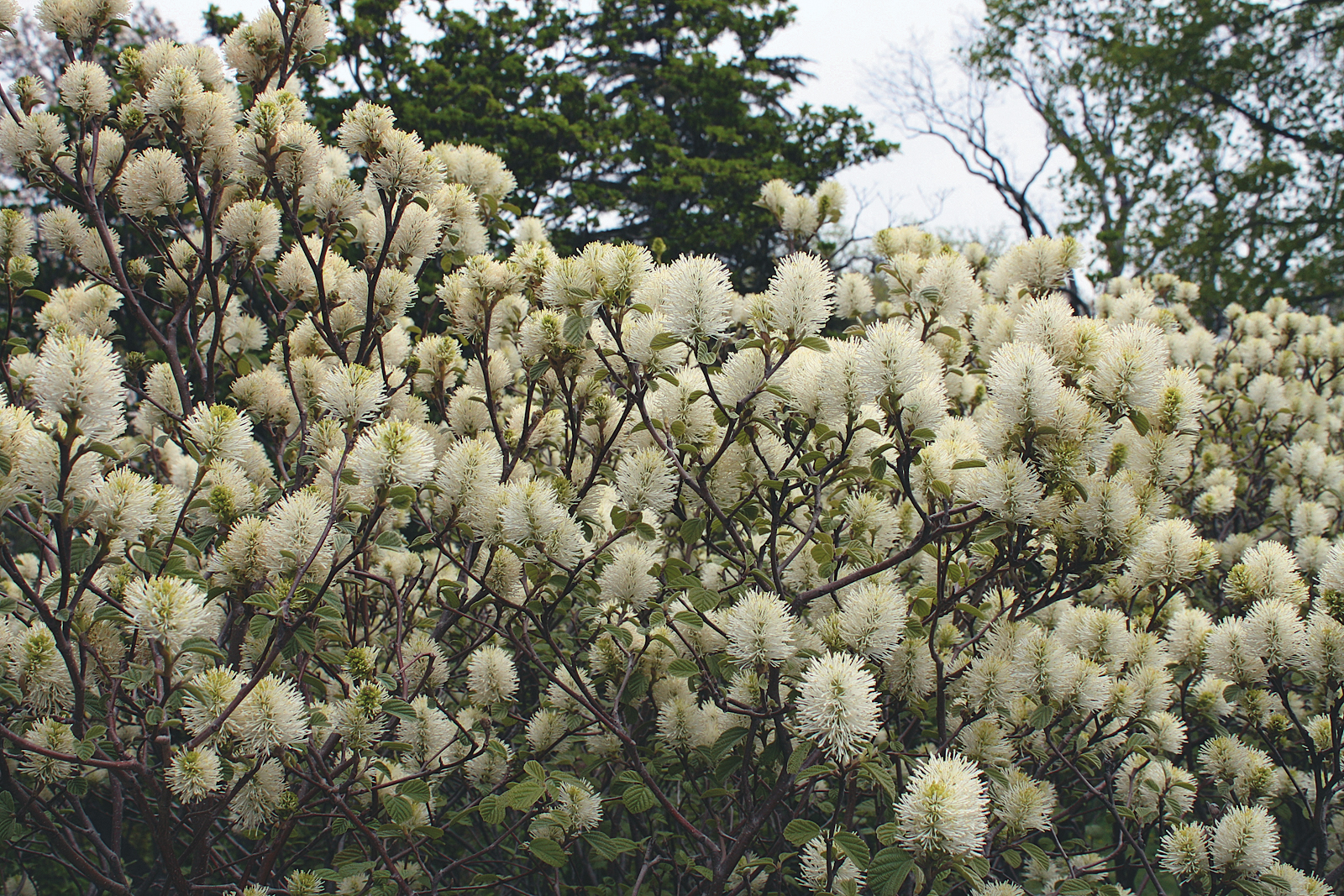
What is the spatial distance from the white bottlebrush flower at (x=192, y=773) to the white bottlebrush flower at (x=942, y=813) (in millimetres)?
1369

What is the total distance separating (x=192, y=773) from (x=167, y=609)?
370mm

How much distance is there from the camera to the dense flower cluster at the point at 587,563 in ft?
5.36

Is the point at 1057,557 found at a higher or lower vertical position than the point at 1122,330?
lower

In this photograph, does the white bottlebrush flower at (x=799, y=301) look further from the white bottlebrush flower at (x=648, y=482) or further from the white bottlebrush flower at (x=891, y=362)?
the white bottlebrush flower at (x=648, y=482)

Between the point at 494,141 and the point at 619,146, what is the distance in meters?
2.26

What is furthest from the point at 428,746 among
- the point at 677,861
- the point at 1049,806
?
the point at 1049,806

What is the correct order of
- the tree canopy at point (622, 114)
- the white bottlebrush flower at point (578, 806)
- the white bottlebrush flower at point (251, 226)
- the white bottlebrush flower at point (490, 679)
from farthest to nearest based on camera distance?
the tree canopy at point (622, 114)
the white bottlebrush flower at point (251, 226)
the white bottlebrush flower at point (490, 679)
the white bottlebrush flower at point (578, 806)

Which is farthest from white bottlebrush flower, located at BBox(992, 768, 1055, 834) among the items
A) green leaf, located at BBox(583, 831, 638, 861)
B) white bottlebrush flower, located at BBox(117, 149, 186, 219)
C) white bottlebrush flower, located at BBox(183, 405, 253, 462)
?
white bottlebrush flower, located at BBox(117, 149, 186, 219)

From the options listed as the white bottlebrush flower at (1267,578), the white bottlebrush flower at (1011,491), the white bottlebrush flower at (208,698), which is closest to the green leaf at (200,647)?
the white bottlebrush flower at (208,698)

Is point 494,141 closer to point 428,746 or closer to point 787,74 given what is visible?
point 787,74

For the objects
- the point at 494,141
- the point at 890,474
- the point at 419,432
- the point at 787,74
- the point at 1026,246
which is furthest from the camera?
the point at 787,74

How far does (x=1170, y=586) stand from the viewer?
2.27 meters

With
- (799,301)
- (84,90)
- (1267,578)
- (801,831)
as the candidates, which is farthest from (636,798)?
(84,90)

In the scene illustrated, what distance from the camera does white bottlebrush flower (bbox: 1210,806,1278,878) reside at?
1.97 metres
